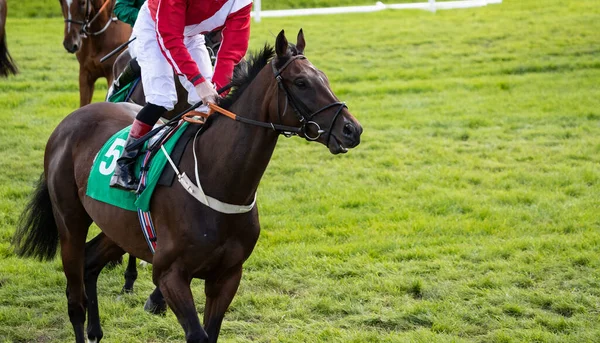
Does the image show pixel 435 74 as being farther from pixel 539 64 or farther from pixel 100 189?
pixel 100 189

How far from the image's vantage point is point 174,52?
403cm

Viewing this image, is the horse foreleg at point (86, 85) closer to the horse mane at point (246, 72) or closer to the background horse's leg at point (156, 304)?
the background horse's leg at point (156, 304)

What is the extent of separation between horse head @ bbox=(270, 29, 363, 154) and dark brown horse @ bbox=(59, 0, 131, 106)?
5.56 metres

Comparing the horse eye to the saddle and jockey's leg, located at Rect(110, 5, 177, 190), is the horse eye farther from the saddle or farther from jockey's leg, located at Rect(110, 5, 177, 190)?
jockey's leg, located at Rect(110, 5, 177, 190)

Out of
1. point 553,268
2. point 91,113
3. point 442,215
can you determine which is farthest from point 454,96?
point 91,113

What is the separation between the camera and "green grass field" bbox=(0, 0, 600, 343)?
5.17 metres

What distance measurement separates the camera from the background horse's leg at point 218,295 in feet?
13.3

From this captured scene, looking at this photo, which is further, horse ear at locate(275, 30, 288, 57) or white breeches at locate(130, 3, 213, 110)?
white breeches at locate(130, 3, 213, 110)

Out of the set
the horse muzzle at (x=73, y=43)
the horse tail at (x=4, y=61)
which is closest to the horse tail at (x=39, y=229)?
the horse muzzle at (x=73, y=43)

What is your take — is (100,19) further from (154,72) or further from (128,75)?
(154,72)

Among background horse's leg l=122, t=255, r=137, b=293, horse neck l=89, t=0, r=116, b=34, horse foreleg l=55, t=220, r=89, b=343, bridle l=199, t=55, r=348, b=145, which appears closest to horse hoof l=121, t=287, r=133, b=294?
background horse's leg l=122, t=255, r=137, b=293

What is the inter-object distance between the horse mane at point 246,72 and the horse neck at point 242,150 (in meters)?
0.04

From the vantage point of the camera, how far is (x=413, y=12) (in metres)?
19.4

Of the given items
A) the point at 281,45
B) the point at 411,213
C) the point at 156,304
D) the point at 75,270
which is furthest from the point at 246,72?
the point at 411,213
